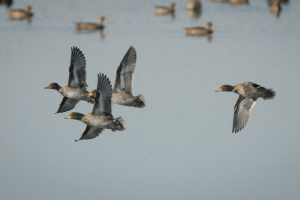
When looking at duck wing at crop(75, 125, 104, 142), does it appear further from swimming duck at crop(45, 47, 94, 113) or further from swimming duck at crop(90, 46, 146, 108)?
swimming duck at crop(90, 46, 146, 108)

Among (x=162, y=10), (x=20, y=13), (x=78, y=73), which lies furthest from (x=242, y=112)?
(x=20, y=13)

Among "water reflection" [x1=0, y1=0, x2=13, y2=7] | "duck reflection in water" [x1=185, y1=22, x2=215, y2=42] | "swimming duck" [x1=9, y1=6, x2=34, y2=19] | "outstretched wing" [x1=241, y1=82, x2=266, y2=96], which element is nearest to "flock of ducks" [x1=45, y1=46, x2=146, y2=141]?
"outstretched wing" [x1=241, y1=82, x2=266, y2=96]

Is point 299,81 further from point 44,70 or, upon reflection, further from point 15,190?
point 15,190

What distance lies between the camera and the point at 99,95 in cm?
1234

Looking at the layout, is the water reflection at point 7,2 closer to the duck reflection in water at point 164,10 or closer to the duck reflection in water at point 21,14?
the duck reflection in water at point 21,14

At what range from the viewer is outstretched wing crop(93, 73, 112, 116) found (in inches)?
480

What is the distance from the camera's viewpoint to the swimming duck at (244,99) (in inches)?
548

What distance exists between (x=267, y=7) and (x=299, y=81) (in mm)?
30852

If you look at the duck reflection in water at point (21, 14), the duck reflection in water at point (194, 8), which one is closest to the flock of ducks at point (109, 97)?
the duck reflection in water at point (21, 14)

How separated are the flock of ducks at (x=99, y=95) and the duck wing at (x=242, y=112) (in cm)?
268

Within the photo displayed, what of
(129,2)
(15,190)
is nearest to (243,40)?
(15,190)

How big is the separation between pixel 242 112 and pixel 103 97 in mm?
4309

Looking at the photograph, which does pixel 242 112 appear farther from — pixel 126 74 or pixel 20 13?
pixel 20 13

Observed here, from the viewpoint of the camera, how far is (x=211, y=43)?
3178 centimetres
